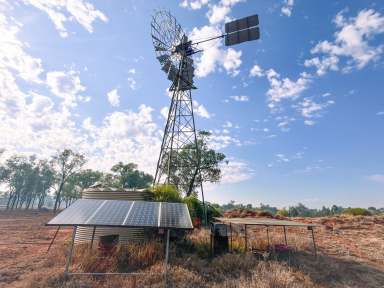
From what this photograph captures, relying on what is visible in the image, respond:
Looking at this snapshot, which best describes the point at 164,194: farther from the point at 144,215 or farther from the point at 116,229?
the point at 144,215

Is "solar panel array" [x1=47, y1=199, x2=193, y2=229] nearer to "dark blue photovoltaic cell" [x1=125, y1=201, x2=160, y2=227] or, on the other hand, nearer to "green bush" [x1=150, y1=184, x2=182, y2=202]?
"dark blue photovoltaic cell" [x1=125, y1=201, x2=160, y2=227]

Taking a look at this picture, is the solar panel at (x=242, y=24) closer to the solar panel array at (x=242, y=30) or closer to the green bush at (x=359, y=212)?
the solar panel array at (x=242, y=30)

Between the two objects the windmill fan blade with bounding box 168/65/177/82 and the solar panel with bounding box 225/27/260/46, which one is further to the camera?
the windmill fan blade with bounding box 168/65/177/82

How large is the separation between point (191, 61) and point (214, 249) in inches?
772

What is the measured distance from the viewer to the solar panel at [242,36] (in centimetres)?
1966

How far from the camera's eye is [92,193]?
14195mm

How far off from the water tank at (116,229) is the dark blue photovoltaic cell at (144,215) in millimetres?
2665

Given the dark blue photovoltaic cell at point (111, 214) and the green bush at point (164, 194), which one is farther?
the green bush at point (164, 194)

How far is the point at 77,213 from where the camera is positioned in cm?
923

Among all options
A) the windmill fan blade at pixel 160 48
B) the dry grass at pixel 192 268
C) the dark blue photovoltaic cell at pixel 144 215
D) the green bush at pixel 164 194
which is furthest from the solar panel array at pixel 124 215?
the windmill fan blade at pixel 160 48

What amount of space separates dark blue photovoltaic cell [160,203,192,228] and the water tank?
10.1 ft

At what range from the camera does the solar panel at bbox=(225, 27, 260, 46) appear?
19.7 meters

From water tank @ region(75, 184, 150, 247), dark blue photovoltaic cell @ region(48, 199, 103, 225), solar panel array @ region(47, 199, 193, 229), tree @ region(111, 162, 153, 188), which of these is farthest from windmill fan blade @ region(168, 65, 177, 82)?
tree @ region(111, 162, 153, 188)

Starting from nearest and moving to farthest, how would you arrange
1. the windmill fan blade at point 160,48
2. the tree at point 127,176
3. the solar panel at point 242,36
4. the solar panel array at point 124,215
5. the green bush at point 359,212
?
the solar panel array at point 124,215 → the solar panel at point 242,36 → the windmill fan blade at point 160,48 → the green bush at point 359,212 → the tree at point 127,176
